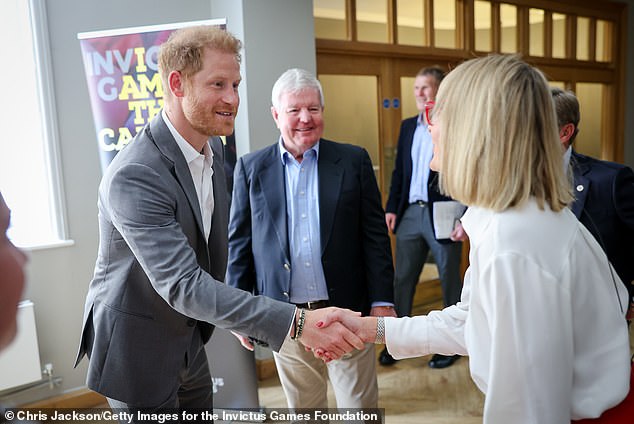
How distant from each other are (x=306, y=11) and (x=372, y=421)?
2.57 meters

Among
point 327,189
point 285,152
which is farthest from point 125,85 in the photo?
point 327,189

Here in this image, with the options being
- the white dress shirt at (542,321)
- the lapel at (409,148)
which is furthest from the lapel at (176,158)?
the lapel at (409,148)

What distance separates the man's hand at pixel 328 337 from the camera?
177cm

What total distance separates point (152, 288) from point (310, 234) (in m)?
0.81

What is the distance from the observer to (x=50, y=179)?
10.7ft

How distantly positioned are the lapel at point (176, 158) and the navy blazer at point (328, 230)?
0.66 m

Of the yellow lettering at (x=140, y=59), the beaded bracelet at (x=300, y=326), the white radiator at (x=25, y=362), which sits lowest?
the white radiator at (x=25, y=362)

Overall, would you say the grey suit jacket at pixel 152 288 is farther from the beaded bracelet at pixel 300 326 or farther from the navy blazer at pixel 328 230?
the navy blazer at pixel 328 230

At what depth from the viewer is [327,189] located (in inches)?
91.6

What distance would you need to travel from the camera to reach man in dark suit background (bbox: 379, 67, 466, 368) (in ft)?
12.3

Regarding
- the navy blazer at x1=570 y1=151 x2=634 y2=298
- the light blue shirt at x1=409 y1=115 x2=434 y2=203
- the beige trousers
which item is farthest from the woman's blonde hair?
the light blue shirt at x1=409 y1=115 x2=434 y2=203

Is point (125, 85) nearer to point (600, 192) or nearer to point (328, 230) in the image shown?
point (328, 230)

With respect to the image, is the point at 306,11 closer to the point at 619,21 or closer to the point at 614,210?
the point at 614,210

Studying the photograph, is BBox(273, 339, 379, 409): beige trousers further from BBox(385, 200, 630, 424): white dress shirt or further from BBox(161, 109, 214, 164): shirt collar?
BBox(385, 200, 630, 424): white dress shirt
